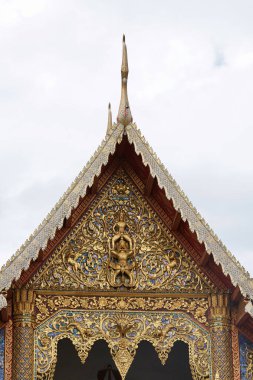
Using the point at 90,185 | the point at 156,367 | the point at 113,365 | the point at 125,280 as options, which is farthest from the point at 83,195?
the point at 156,367

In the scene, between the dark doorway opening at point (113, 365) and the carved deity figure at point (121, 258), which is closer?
the carved deity figure at point (121, 258)

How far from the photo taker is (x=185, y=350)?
1456 centimetres

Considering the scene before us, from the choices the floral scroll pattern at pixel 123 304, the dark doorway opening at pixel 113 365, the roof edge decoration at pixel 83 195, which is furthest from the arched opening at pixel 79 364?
the roof edge decoration at pixel 83 195

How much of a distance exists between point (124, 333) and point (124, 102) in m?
2.95

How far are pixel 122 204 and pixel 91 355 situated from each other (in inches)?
150

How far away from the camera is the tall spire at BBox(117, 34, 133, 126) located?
471 inches

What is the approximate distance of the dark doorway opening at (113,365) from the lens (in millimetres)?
14781

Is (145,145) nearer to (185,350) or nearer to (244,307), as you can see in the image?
(244,307)

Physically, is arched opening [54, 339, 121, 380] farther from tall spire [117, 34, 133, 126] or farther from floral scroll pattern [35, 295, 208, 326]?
tall spire [117, 34, 133, 126]

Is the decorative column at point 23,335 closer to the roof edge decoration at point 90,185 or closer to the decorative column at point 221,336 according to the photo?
the roof edge decoration at point 90,185

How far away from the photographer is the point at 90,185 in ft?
37.9

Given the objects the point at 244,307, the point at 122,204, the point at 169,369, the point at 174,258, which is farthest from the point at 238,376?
the point at 169,369

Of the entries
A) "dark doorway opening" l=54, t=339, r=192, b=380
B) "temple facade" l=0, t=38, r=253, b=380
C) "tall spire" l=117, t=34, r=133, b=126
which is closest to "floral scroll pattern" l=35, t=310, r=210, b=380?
"temple facade" l=0, t=38, r=253, b=380

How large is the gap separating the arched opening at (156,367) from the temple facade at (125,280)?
322 cm
